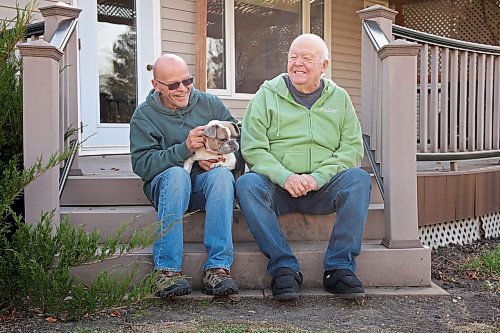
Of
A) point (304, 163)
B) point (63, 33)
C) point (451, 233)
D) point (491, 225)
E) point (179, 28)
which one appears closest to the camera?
point (304, 163)

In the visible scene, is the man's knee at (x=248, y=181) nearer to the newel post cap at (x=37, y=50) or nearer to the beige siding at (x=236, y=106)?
the newel post cap at (x=37, y=50)

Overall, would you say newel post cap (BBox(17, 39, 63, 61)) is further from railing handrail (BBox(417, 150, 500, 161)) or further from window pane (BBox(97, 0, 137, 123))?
window pane (BBox(97, 0, 137, 123))

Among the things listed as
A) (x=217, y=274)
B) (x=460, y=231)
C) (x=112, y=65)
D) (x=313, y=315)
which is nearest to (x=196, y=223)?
(x=217, y=274)

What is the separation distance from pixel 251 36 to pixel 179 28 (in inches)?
59.5

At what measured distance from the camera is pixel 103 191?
11.5 feet

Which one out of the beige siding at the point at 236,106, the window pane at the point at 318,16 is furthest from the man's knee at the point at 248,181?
the window pane at the point at 318,16

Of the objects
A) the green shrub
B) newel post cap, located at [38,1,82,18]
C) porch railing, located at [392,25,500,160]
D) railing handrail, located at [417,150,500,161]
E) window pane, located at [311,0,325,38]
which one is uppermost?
window pane, located at [311,0,325,38]

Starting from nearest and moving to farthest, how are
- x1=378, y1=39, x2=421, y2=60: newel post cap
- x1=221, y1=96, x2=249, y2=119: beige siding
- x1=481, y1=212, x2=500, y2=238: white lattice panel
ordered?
x1=378, y1=39, x2=421, y2=60: newel post cap → x1=481, y1=212, x2=500, y2=238: white lattice panel → x1=221, y1=96, x2=249, y2=119: beige siding

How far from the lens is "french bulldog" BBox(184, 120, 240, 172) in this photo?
9.42ft

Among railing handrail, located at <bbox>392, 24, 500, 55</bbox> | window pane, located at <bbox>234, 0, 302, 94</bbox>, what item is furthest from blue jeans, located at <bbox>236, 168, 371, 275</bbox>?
window pane, located at <bbox>234, 0, 302, 94</bbox>

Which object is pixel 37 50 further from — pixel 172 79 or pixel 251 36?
pixel 251 36

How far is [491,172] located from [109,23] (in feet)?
12.7

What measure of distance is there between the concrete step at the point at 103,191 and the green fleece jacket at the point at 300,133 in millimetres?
867

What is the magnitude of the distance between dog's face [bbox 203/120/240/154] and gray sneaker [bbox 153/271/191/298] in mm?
658
